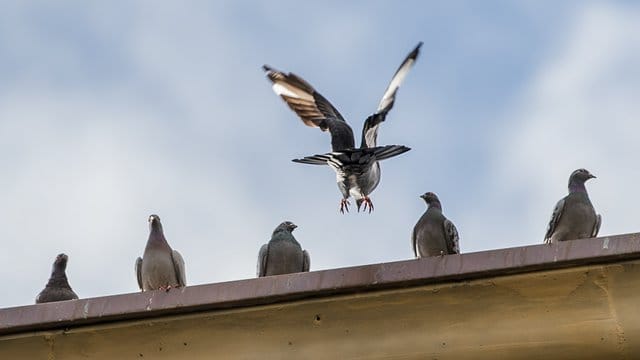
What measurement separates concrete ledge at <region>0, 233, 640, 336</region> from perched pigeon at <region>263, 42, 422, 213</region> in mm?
4625

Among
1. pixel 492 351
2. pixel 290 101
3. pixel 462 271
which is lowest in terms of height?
pixel 492 351

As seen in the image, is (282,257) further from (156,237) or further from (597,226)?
(597,226)

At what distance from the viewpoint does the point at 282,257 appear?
10594mm

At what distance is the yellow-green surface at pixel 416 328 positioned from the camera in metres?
5.33

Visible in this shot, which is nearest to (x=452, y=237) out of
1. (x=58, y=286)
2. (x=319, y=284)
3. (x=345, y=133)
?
(x=345, y=133)

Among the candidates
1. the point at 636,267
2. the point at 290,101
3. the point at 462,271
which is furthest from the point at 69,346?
the point at 290,101

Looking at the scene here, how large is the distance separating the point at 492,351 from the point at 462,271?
39 centimetres

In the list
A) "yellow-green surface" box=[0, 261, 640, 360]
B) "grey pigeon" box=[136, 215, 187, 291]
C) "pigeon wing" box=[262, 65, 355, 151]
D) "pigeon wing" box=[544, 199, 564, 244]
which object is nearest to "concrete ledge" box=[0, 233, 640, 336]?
"yellow-green surface" box=[0, 261, 640, 360]

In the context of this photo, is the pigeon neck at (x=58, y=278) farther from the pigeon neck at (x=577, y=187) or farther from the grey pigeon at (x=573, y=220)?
the pigeon neck at (x=577, y=187)

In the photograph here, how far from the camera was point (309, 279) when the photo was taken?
5711 mm

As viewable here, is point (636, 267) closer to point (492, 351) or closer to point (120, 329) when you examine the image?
point (492, 351)

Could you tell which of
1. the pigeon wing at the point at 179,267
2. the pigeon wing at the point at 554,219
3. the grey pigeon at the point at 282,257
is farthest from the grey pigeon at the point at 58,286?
the pigeon wing at the point at 554,219

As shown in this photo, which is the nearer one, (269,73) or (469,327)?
(469,327)

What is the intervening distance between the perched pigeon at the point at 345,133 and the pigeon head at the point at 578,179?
1.45m
